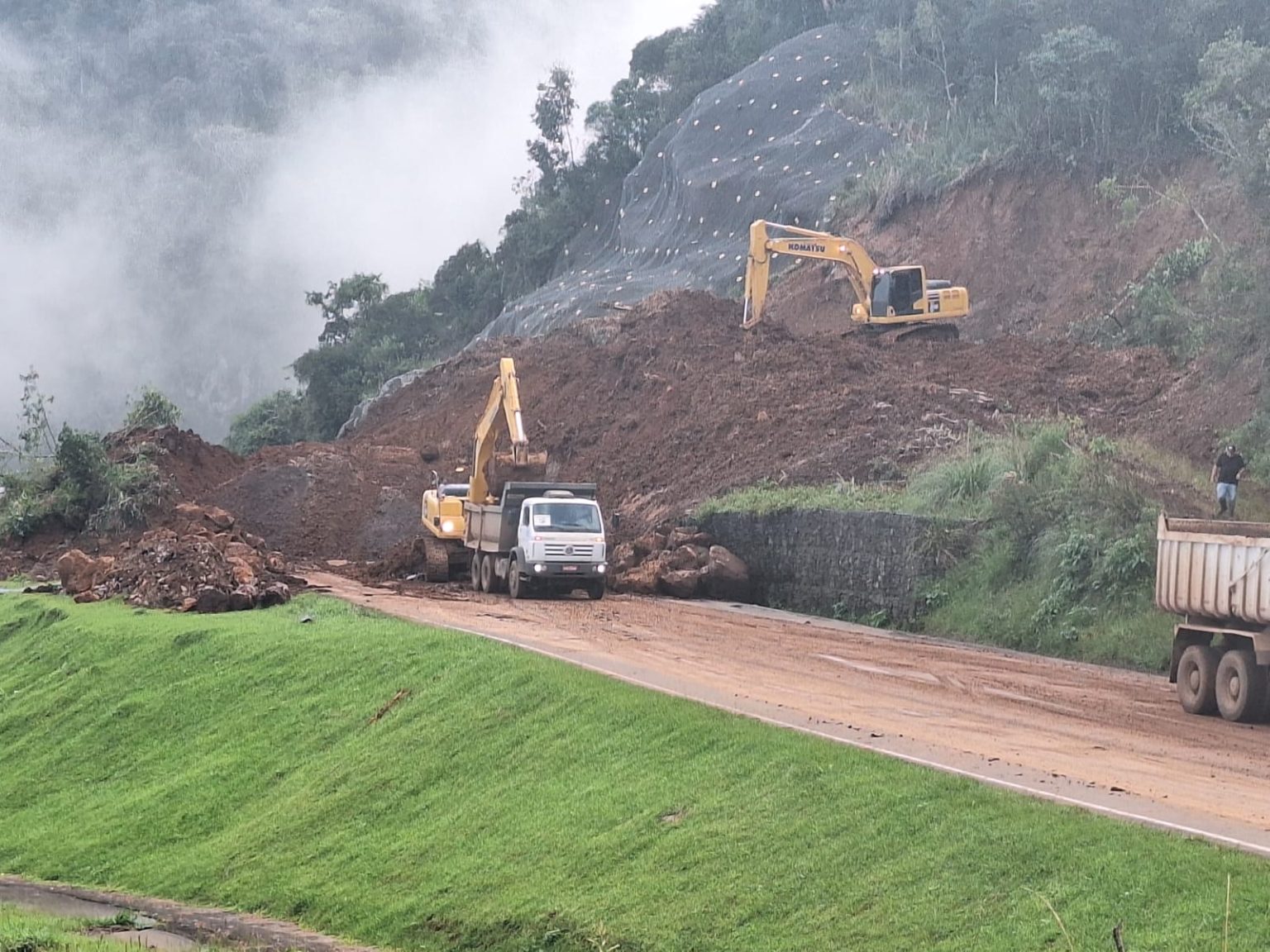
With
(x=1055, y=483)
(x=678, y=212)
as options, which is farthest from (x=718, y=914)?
(x=678, y=212)

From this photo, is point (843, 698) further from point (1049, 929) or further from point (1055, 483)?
point (1055, 483)

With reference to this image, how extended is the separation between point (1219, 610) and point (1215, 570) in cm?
51

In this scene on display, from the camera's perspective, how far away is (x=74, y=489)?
5250 cm

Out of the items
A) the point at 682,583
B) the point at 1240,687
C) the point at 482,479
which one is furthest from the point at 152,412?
the point at 1240,687

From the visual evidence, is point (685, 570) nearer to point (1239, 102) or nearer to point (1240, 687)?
point (1240, 687)

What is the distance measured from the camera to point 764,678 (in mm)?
24484

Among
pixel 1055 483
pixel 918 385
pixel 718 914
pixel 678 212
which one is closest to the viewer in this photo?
pixel 718 914

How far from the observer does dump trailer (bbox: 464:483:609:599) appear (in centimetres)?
3675

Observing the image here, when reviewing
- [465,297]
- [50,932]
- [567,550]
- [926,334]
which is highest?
[465,297]

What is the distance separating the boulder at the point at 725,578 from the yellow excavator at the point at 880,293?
17689 mm

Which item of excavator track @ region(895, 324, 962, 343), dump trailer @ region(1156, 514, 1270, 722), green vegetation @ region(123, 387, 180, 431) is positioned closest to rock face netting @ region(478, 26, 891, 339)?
excavator track @ region(895, 324, 962, 343)

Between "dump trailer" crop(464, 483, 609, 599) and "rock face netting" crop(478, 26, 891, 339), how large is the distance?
39298 millimetres

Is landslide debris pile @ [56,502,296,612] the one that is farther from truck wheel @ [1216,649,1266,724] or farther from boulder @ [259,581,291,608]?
truck wheel @ [1216,649,1266,724]

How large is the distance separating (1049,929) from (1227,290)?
97.1 ft
